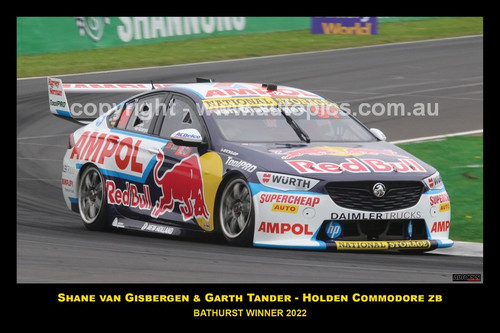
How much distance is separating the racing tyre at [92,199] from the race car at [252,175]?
0.01m

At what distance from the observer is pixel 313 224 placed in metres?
9.11

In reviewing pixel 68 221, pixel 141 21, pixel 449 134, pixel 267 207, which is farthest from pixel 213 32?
pixel 267 207

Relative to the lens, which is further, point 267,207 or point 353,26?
point 353,26

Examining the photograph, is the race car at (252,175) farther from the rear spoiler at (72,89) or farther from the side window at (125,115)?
the rear spoiler at (72,89)

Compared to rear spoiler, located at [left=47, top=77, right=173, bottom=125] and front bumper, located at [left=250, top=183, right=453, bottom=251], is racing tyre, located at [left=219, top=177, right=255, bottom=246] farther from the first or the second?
rear spoiler, located at [left=47, top=77, right=173, bottom=125]

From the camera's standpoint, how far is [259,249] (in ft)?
30.3

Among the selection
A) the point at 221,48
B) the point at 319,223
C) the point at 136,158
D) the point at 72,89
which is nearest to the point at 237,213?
the point at 319,223

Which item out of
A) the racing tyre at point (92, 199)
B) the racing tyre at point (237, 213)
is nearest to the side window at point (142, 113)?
the racing tyre at point (92, 199)

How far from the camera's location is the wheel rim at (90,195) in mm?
11289

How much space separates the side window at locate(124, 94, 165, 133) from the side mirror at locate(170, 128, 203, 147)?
2.93 ft

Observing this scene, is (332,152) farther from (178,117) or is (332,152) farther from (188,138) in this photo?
(178,117)

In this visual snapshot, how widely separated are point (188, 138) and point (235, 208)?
88 cm

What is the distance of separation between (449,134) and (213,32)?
14436mm
